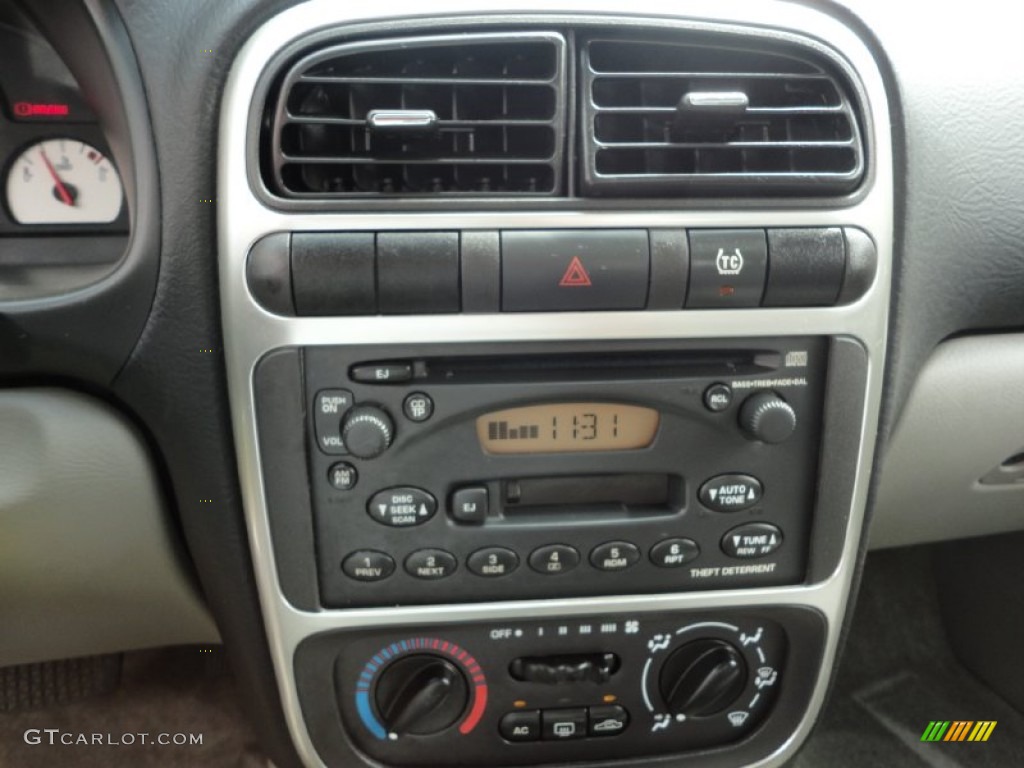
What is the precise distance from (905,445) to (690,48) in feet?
1.47

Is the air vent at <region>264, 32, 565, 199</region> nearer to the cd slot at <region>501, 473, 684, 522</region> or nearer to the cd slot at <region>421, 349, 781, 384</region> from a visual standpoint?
the cd slot at <region>421, 349, 781, 384</region>

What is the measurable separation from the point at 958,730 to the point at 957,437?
0.67 meters

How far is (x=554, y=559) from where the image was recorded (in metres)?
0.81

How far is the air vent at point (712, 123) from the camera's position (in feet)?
2.28

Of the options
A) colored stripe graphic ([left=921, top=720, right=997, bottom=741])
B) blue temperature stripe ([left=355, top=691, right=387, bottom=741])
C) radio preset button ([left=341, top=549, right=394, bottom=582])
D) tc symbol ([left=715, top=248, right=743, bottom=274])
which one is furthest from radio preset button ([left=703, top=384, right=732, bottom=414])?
colored stripe graphic ([left=921, top=720, right=997, bottom=741])

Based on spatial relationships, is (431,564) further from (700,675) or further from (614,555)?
(700,675)

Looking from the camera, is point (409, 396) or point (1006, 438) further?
point (1006, 438)

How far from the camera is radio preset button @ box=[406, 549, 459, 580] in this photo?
795 millimetres

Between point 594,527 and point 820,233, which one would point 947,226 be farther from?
point 594,527

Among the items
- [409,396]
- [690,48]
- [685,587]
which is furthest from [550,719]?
[690,48]

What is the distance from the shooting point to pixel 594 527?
804mm

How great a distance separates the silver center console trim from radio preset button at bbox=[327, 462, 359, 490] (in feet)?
0.20

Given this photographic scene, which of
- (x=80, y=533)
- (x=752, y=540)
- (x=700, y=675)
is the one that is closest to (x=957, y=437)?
(x=752, y=540)

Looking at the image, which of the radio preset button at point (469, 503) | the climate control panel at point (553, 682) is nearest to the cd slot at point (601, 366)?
the radio preset button at point (469, 503)
